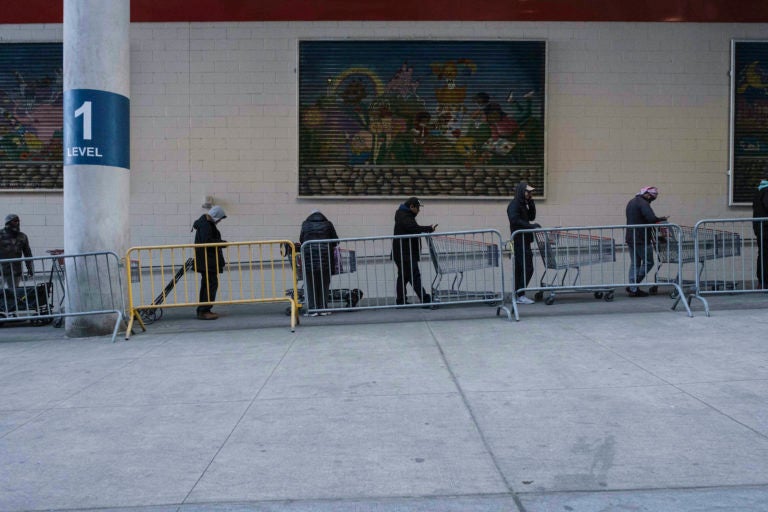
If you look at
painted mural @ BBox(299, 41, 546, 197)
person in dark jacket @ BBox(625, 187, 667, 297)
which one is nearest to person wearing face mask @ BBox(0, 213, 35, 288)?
painted mural @ BBox(299, 41, 546, 197)

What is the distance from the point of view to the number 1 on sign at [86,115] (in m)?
8.71

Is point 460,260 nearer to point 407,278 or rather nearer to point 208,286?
point 407,278

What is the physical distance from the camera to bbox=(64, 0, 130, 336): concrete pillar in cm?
869

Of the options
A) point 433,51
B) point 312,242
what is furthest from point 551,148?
point 312,242

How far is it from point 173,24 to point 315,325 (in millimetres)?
6226

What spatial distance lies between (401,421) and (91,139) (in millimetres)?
6020

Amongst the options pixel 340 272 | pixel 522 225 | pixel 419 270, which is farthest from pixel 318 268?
pixel 522 225

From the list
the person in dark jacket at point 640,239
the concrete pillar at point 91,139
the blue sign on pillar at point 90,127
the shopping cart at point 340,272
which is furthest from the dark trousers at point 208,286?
the person in dark jacket at point 640,239

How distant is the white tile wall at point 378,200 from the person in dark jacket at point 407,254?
4.88 ft

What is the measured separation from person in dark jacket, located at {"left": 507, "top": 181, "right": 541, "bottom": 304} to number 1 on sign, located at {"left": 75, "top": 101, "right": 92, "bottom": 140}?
228 inches

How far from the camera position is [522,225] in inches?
420

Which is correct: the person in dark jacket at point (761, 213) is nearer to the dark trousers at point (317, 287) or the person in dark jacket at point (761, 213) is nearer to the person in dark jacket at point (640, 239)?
the person in dark jacket at point (640, 239)

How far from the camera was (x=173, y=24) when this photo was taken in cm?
1199

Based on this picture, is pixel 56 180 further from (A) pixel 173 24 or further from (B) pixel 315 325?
(B) pixel 315 325
